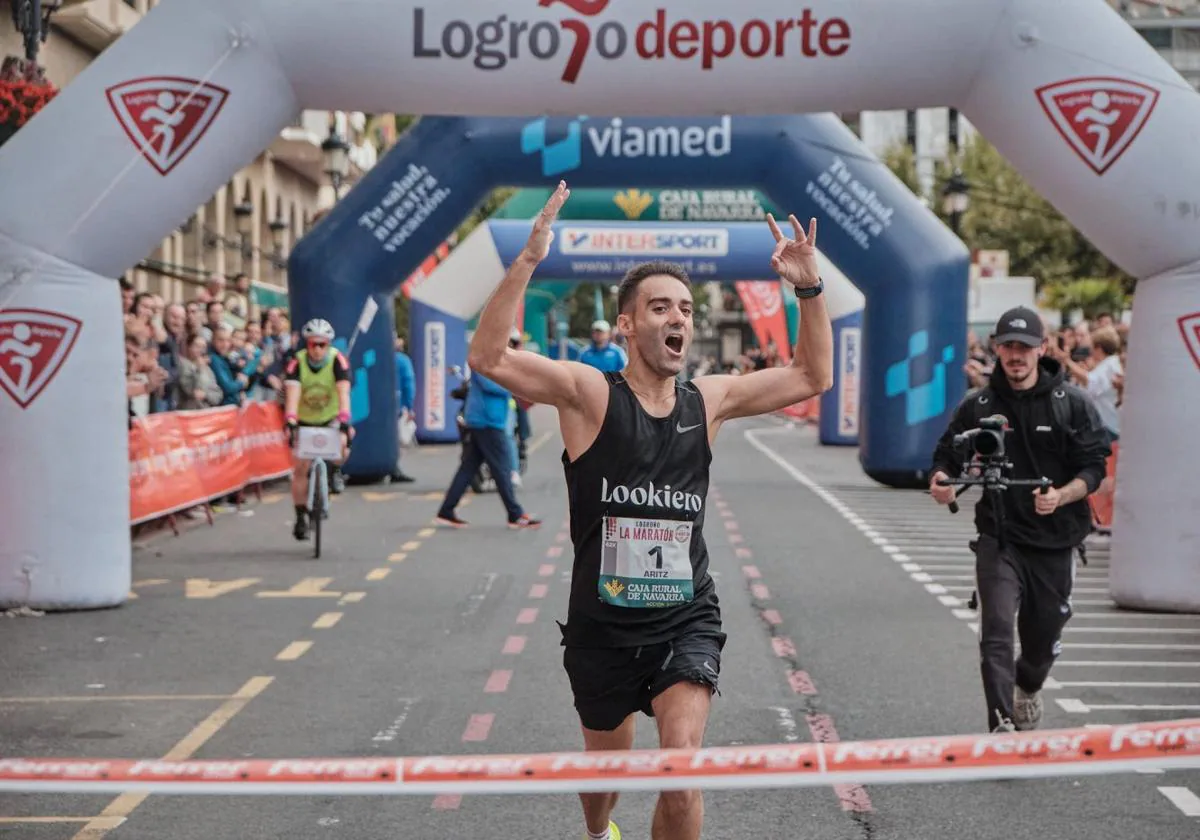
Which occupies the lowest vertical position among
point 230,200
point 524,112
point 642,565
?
point 642,565

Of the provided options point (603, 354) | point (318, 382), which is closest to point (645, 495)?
point (318, 382)

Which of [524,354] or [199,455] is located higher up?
[524,354]

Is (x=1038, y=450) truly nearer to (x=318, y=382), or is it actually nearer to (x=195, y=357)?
(x=318, y=382)

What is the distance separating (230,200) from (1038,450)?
120 ft

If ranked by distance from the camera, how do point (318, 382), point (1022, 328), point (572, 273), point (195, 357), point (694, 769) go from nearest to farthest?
point (694, 769) < point (1022, 328) < point (318, 382) < point (195, 357) < point (572, 273)

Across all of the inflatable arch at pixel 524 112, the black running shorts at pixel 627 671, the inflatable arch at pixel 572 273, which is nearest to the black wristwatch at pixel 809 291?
the black running shorts at pixel 627 671

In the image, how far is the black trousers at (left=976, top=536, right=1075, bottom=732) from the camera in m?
7.26

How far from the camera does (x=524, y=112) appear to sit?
12148mm

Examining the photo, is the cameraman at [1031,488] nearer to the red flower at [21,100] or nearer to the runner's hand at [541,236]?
the runner's hand at [541,236]

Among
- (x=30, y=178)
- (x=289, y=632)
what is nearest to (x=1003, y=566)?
(x=289, y=632)

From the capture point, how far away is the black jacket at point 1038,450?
291 inches

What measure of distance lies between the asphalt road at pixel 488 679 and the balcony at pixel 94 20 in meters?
12.6

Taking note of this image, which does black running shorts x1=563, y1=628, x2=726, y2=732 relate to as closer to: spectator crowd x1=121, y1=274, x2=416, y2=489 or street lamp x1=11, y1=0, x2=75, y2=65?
spectator crowd x1=121, y1=274, x2=416, y2=489

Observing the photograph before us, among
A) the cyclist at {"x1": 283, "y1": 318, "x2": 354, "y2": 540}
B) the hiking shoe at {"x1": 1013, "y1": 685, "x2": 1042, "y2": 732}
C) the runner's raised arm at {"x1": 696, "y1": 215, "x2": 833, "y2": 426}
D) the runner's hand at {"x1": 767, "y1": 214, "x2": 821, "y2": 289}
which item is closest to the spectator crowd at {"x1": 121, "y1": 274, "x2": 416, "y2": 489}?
the cyclist at {"x1": 283, "y1": 318, "x2": 354, "y2": 540}
